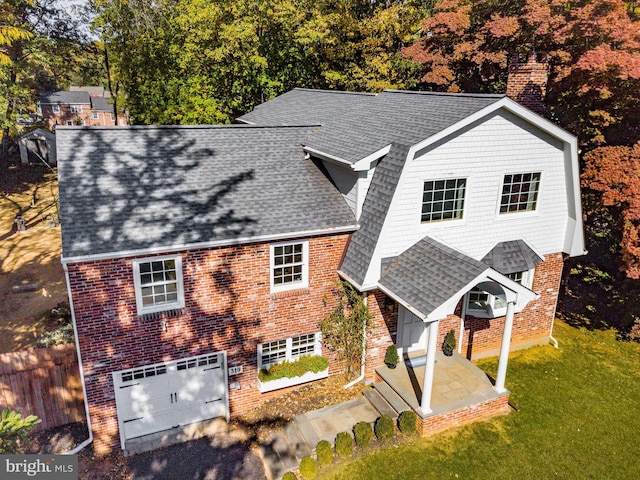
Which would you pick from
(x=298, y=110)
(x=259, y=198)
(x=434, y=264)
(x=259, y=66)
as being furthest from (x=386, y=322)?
(x=259, y=66)

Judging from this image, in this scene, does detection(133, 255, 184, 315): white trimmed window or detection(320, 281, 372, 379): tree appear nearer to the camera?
detection(133, 255, 184, 315): white trimmed window

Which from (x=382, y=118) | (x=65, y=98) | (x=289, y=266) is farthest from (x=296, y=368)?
(x=65, y=98)

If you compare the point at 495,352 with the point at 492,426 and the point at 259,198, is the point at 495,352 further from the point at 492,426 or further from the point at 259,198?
the point at 259,198

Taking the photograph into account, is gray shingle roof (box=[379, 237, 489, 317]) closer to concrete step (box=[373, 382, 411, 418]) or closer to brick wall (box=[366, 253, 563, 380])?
brick wall (box=[366, 253, 563, 380])

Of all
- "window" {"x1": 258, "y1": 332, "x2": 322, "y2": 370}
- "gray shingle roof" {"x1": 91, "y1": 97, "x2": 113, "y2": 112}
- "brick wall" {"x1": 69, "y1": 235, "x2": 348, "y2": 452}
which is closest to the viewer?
"brick wall" {"x1": 69, "y1": 235, "x2": 348, "y2": 452}

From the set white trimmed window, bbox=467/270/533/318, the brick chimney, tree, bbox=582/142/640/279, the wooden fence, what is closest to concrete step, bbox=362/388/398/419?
white trimmed window, bbox=467/270/533/318

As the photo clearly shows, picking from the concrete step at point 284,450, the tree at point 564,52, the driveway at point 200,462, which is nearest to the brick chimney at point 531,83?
the tree at point 564,52
